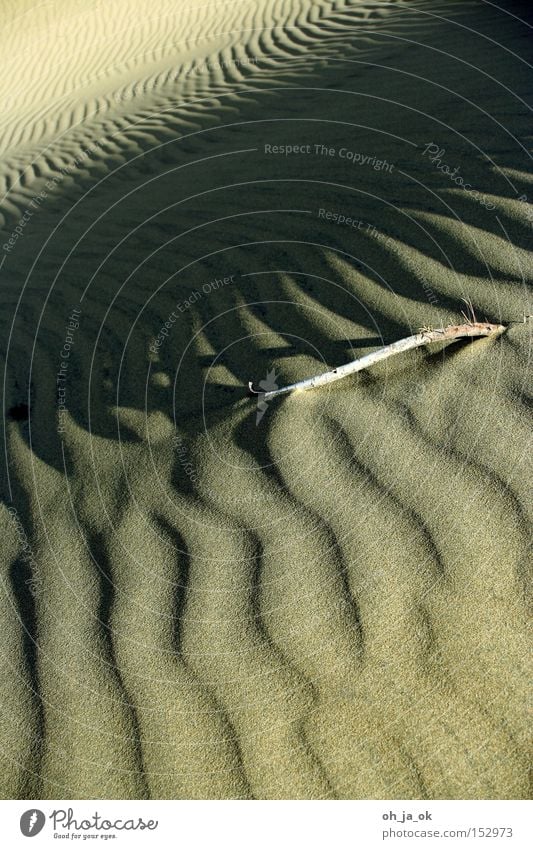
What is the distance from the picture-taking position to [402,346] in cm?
343

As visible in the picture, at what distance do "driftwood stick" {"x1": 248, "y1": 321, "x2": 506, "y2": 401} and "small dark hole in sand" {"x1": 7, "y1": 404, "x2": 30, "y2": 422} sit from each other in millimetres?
1421

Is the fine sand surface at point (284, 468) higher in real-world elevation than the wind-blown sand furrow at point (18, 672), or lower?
higher

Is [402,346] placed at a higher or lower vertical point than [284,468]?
higher

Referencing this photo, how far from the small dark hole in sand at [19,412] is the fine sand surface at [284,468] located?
0.05 metres

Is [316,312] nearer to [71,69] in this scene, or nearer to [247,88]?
[247,88]

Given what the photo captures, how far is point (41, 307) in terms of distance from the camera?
477cm

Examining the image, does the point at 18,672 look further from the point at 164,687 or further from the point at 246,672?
the point at 246,672

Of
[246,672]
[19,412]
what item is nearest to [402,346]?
[246,672]

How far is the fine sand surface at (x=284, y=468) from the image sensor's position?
262 cm

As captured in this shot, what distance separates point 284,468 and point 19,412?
1734 millimetres

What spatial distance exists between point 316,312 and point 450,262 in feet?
2.52

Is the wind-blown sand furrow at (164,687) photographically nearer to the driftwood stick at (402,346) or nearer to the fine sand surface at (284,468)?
the fine sand surface at (284,468)

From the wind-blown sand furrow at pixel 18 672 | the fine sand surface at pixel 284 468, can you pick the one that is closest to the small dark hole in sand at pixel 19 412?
the fine sand surface at pixel 284 468

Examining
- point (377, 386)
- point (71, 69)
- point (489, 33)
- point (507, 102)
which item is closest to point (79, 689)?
point (377, 386)
